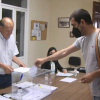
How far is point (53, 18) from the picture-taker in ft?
19.1

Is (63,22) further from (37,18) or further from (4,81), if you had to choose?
(4,81)

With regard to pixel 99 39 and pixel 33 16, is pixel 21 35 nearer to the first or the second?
pixel 33 16

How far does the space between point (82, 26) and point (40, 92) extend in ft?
3.12

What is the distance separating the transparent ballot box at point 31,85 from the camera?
6.32ft

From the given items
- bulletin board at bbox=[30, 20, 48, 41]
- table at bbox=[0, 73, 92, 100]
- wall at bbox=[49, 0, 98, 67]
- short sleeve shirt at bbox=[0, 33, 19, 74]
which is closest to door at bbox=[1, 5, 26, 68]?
bulletin board at bbox=[30, 20, 48, 41]

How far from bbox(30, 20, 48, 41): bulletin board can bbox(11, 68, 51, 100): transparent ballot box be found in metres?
3.11

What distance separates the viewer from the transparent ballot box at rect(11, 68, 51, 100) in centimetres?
193

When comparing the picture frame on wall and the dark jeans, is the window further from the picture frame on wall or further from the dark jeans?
the dark jeans

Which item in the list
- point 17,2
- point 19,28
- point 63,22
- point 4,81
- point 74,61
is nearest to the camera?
point 4,81

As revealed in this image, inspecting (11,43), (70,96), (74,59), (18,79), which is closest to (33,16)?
(74,59)

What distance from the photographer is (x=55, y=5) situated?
575cm

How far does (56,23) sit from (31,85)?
155 inches

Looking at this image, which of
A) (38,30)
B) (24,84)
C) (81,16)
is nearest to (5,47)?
(24,84)

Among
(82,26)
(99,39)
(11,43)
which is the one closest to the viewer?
(99,39)
